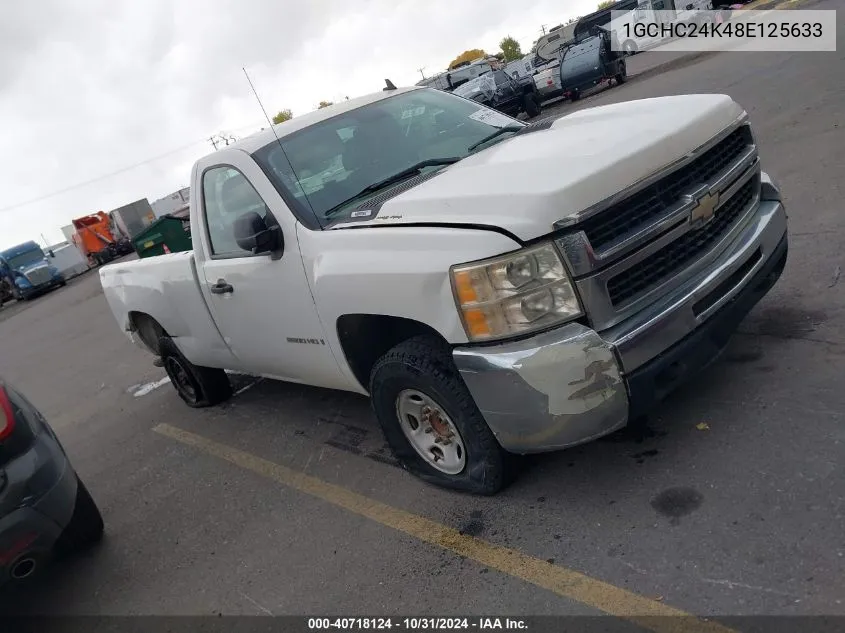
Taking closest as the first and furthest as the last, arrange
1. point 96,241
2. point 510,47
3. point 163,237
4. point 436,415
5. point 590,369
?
point 590,369 → point 436,415 → point 163,237 → point 96,241 → point 510,47

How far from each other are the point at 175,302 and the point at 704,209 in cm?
359

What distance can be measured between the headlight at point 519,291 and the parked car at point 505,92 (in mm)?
19382

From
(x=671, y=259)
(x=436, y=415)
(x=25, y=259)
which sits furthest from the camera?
(x=25, y=259)

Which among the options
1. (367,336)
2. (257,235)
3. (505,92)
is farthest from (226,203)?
(505,92)

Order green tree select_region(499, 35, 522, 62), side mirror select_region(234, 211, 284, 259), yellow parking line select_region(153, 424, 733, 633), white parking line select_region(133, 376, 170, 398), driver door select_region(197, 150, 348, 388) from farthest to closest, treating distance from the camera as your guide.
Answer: green tree select_region(499, 35, 522, 62)
white parking line select_region(133, 376, 170, 398)
driver door select_region(197, 150, 348, 388)
side mirror select_region(234, 211, 284, 259)
yellow parking line select_region(153, 424, 733, 633)

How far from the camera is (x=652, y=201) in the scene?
2.96 meters

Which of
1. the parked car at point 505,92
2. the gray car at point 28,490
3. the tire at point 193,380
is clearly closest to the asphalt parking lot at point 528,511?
the tire at point 193,380

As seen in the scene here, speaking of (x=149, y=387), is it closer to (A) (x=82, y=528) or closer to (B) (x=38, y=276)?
(A) (x=82, y=528)

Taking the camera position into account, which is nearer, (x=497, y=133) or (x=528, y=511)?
(x=528, y=511)

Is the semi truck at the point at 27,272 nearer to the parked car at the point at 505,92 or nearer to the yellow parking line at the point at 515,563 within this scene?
the parked car at the point at 505,92

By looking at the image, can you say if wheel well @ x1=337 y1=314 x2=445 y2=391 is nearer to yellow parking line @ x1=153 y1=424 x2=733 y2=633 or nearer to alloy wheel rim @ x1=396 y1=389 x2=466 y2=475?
alloy wheel rim @ x1=396 y1=389 x2=466 y2=475

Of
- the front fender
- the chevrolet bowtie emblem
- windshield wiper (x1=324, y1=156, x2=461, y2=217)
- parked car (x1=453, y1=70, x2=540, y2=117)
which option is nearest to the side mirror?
the front fender

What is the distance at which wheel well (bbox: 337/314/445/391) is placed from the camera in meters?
3.39

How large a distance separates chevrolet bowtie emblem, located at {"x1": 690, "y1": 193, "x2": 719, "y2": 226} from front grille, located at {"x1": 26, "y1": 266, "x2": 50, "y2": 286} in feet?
99.6
